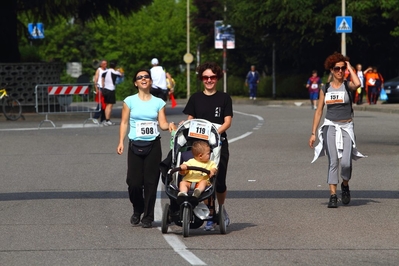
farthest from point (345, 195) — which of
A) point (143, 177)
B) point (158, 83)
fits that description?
point (158, 83)

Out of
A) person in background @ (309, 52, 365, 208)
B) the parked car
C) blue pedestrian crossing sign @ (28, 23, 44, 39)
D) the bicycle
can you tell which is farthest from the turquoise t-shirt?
the parked car

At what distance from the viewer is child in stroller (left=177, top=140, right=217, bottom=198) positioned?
1002 centimetres

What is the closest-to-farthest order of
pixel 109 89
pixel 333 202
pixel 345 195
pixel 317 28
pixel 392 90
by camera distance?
pixel 333 202 → pixel 345 195 → pixel 109 89 → pixel 392 90 → pixel 317 28

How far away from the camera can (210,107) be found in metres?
10.4

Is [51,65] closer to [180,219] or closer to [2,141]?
[2,141]

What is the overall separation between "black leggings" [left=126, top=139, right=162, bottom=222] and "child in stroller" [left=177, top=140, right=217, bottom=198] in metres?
0.59

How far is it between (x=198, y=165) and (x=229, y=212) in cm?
174

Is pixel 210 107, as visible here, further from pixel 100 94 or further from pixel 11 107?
pixel 11 107

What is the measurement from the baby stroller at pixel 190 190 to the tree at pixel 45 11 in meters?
22.1

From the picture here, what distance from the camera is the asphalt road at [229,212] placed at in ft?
28.9

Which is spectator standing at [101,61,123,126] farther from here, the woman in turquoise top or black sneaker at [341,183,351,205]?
the woman in turquoise top

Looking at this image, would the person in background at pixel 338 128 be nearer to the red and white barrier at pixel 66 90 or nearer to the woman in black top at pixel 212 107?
the woman in black top at pixel 212 107

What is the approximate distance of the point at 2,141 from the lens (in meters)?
23.2

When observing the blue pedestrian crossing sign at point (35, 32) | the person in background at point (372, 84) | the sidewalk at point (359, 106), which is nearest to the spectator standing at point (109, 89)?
the blue pedestrian crossing sign at point (35, 32)
